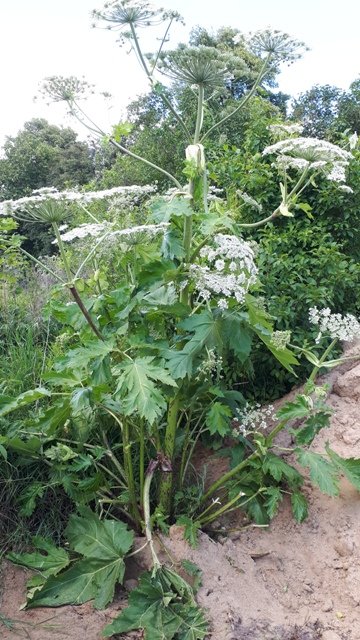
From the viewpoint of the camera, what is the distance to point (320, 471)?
130 inches

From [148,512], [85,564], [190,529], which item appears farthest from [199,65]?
[85,564]

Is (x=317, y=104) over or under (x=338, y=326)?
over

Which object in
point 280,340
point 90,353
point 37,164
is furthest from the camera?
point 37,164

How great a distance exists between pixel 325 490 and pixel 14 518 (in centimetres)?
190

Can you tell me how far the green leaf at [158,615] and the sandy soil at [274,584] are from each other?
179 millimetres

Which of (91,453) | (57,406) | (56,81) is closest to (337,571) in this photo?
(91,453)

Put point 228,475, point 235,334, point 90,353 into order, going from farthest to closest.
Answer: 1. point 228,475
2. point 235,334
3. point 90,353

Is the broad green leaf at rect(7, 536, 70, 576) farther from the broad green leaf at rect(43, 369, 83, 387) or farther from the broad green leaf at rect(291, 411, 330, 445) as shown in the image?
the broad green leaf at rect(291, 411, 330, 445)

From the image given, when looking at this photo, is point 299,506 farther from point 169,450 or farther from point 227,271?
point 227,271

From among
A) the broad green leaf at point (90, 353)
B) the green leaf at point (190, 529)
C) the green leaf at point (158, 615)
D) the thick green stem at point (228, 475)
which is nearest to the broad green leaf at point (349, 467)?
the thick green stem at point (228, 475)

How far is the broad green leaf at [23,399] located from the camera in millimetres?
3252

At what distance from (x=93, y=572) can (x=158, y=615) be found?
18.3 inches

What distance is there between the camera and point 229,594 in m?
3.20

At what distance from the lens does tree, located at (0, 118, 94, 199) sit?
21.7 m
